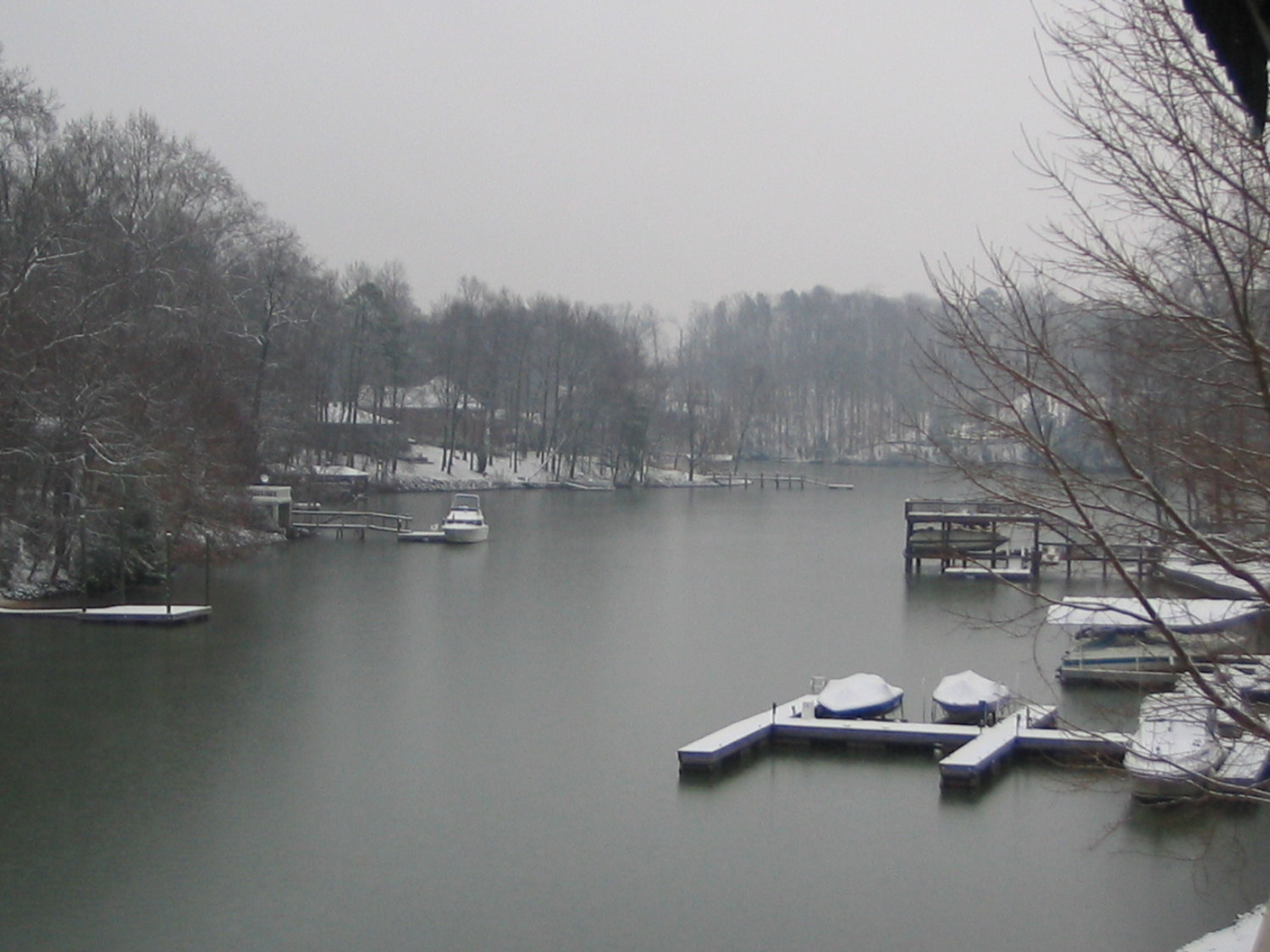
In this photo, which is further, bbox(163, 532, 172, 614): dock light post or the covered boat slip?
the covered boat slip

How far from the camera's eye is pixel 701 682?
2077cm

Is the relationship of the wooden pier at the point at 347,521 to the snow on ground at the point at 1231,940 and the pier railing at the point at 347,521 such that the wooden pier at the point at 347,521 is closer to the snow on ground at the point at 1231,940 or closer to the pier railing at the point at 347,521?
the pier railing at the point at 347,521

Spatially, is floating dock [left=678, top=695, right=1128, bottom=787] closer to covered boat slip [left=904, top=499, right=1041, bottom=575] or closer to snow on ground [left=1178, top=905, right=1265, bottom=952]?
snow on ground [left=1178, top=905, right=1265, bottom=952]

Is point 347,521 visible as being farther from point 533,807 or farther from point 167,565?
point 533,807

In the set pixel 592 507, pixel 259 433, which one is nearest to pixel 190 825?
pixel 259 433

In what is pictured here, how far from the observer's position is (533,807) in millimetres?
14789

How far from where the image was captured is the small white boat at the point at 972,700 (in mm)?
17641

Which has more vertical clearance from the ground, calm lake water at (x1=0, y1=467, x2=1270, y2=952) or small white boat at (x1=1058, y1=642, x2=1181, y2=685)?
small white boat at (x1=1058, y1=642, x2=1181, y2=685)

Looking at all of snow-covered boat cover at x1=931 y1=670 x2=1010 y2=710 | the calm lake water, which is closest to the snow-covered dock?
the calm lake water

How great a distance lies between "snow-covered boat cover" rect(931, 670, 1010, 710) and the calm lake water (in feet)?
4.54

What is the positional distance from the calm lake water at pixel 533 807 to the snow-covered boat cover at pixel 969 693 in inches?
54.5

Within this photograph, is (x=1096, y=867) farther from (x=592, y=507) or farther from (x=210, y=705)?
(x=592, y=507)

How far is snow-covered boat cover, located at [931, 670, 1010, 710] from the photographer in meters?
17.7

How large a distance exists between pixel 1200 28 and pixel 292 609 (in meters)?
26.9
